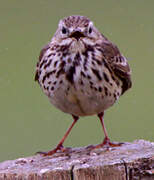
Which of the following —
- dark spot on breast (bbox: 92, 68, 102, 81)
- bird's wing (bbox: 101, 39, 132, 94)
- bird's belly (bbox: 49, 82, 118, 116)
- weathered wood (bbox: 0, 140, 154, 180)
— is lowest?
weathered wood (bbox: 0, 140, 154, 180)

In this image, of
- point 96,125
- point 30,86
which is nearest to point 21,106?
point 30,86

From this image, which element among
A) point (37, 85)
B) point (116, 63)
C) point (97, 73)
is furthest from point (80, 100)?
point (37, 85)

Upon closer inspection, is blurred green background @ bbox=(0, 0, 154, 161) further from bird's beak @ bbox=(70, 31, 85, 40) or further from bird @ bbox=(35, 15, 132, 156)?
bird's beak @ bbox=(70, 31, 85, 40)

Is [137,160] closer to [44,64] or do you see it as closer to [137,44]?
[44,64]

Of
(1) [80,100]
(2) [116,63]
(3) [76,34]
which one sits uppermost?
(3) [76,34]

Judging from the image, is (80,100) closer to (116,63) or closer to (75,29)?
(116,63)

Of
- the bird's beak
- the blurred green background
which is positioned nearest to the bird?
the bird's beak

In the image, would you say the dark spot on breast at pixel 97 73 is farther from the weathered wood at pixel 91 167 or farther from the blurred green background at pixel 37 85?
the blurred green background at pixel 37 85
